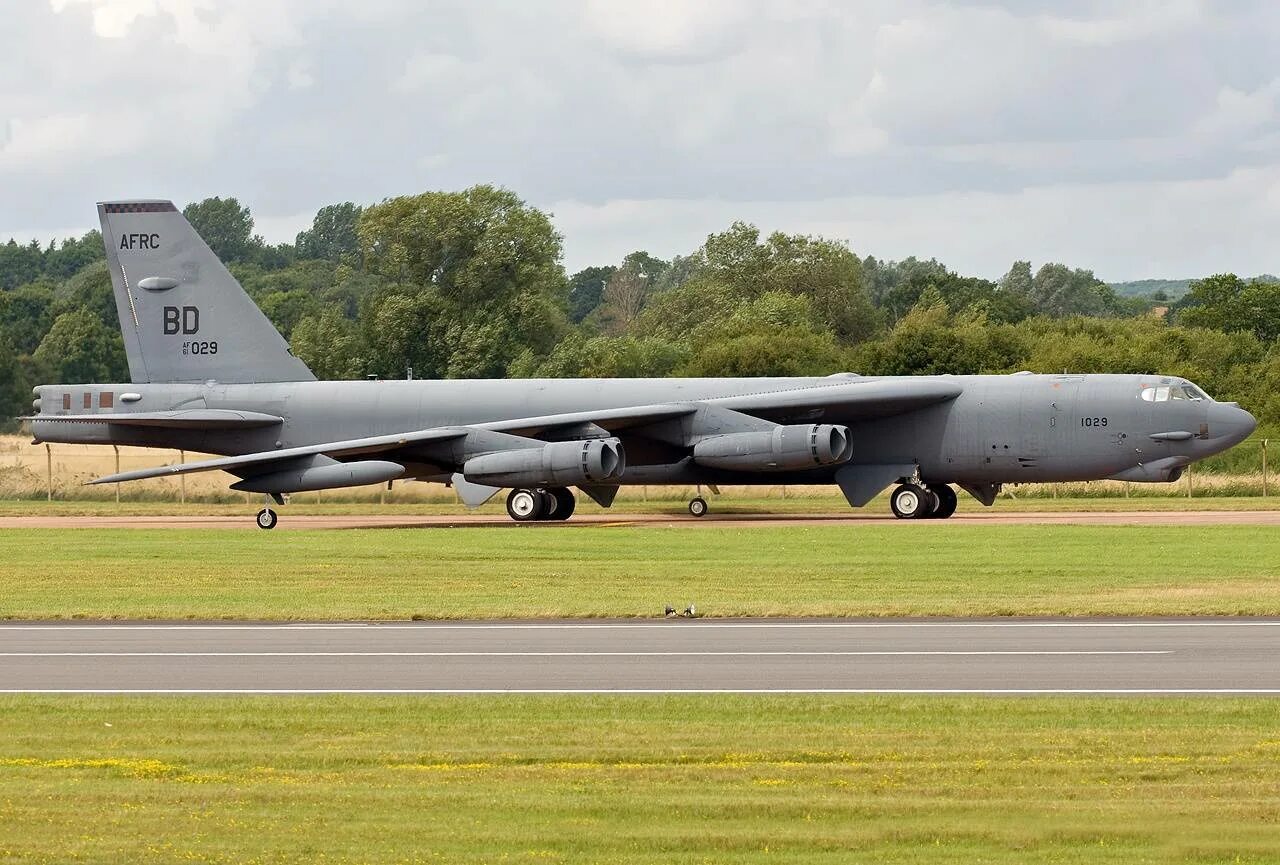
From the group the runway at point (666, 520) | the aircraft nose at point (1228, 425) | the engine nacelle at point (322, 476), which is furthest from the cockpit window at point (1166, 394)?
the engine nacelle at point (322, 476)

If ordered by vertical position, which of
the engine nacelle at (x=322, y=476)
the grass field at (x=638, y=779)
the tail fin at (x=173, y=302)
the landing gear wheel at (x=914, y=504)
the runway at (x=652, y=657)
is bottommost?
the landing gear wheel at (x=914, y=504)

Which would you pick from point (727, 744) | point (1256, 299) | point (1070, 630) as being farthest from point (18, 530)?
point (1256, 299)

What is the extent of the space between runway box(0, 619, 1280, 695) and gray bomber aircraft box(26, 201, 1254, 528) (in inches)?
678

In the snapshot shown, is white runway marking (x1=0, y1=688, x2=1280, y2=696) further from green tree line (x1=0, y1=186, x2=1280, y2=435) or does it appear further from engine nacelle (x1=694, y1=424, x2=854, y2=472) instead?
green tree line (x1=0, y1=186, x2=1280, y2=435)

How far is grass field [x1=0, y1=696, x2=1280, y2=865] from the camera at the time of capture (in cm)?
802

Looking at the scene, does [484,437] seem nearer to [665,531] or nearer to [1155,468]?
[665,531]

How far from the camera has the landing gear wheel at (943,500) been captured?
3547cm

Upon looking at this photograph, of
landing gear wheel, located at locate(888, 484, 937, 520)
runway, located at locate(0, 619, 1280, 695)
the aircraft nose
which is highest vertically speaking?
the aircraft nose

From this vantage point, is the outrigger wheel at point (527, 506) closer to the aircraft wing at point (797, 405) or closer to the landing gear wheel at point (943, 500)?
the aircraft wing at point (797, 405)

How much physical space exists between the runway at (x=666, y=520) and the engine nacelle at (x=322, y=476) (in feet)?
2.57

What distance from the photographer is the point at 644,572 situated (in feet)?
76.9

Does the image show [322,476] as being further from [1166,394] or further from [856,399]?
Result: [1166,394]

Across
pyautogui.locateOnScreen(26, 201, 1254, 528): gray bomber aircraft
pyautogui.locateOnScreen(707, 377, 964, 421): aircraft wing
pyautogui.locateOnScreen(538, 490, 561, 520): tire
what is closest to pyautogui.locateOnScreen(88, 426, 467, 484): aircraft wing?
pyautogui.locateOnScreen(26, 201, 1254, 528): gray bomber aircraft

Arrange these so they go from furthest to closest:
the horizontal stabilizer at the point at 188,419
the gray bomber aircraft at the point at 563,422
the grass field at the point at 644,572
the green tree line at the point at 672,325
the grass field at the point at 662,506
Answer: the green tree line at the point at 672,325
the grass field at the point at 662,506
the horizontal stabilizer at the point at 188,419
the gray bomber aircraft at the point at 563,422
the grass field at the point at 644,572
